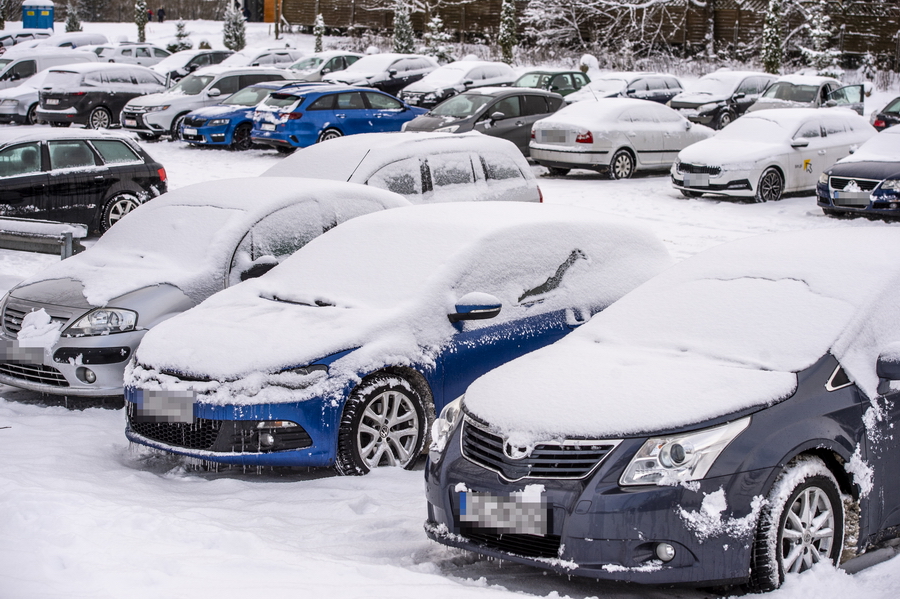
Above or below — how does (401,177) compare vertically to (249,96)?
below

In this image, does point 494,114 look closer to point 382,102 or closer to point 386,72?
point 382,102

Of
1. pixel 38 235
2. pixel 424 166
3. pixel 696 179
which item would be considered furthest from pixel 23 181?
pixel 696 179

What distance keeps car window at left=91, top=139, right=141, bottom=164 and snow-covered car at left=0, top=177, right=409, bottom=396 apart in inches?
179

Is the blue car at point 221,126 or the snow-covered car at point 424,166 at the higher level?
the snow-covered car at point 424,166

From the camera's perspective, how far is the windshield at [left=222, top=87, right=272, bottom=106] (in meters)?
21.3

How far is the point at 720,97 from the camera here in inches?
1013

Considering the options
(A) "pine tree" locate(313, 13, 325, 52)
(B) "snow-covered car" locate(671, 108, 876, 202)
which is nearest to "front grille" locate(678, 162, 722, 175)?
(B) "snow-covered car" locate(671, 108, 876, 202)

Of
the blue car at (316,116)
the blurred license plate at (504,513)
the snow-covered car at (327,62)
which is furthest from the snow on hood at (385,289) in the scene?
the snow-covered car at (327,62)

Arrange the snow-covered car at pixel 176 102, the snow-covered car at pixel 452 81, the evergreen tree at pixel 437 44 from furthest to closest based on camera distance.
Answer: the evergreen tree at pixel 437 44 < the snow-covered car at pixel 452 81 < the snow-covered car at pixel 176 102

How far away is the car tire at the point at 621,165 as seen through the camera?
59.3ft

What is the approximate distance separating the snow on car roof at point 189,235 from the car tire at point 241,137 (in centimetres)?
1249

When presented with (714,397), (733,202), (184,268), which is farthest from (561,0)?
(714,397)

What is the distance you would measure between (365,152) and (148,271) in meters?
3.71

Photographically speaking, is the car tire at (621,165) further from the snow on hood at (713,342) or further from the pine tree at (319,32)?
the pine tree at (319,32)
